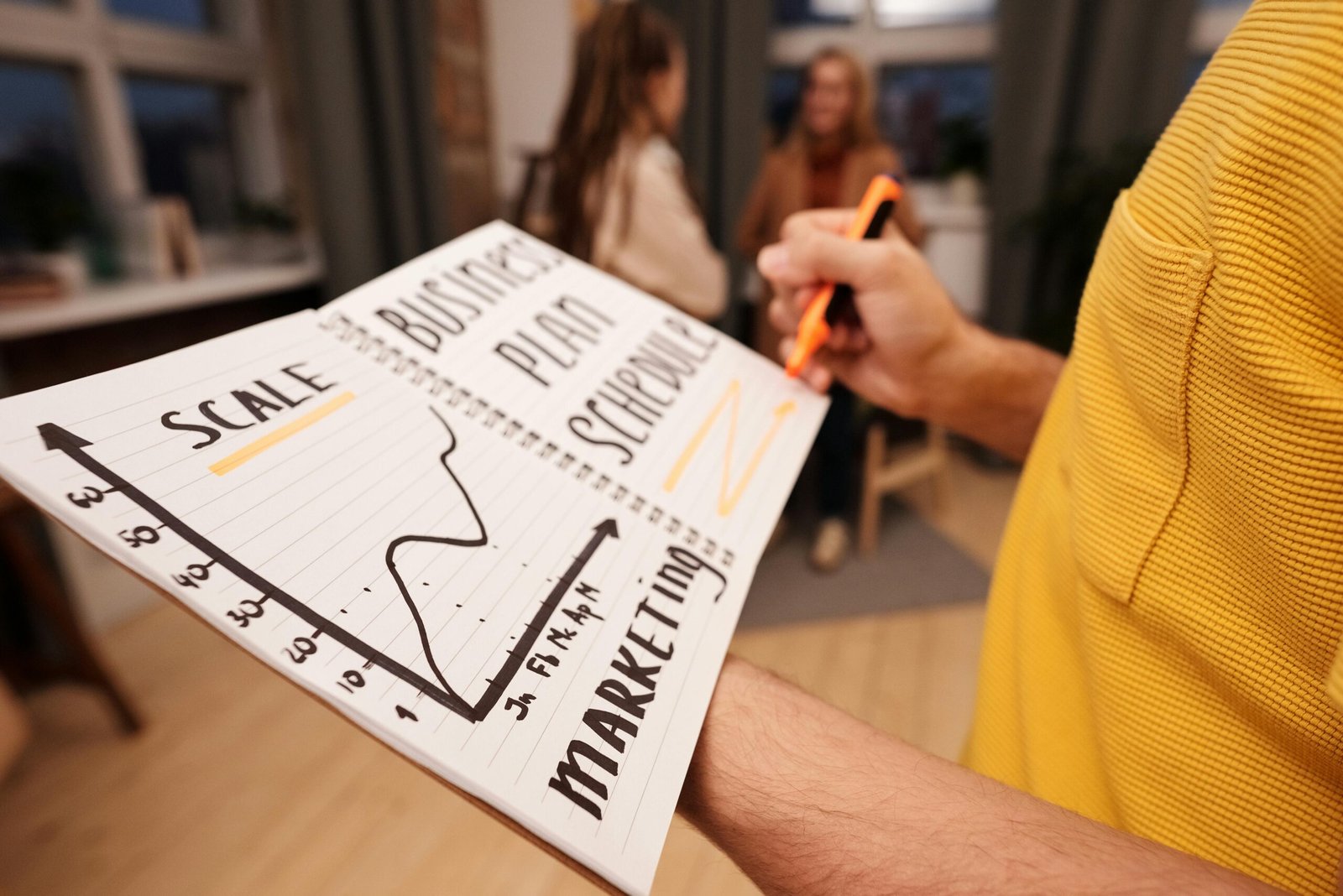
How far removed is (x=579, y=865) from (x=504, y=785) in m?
0.04

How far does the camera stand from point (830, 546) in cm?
200

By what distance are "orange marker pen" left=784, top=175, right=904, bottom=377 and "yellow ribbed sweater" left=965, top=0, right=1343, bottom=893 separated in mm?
164

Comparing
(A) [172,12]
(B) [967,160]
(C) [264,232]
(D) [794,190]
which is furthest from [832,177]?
(A) [172,12]

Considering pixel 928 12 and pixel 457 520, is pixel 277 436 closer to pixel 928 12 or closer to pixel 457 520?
pixel 457 520

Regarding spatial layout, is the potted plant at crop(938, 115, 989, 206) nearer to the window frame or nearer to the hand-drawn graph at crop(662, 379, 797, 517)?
the window frame

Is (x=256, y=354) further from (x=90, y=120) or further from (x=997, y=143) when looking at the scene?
(x=997, y=143)

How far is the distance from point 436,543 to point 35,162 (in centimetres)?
189

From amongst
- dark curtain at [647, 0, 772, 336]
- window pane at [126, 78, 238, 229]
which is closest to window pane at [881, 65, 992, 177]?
dark curtain at [647, 0, 772, 336]

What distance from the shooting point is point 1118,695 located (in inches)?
12.6

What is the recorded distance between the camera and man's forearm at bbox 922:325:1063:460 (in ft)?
1.75

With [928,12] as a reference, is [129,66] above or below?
below

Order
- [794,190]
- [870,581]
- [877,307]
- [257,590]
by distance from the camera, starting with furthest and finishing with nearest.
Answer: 1. [794,190]
2. [870,581]
3. [877,307]
4. [257,590]

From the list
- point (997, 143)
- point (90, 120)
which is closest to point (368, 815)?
point (90, 120)

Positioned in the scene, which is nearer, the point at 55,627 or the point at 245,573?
the point at 245,573
